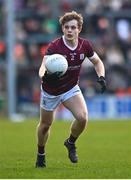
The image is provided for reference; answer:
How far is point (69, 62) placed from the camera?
13211mm

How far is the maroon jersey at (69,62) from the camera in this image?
13160 mm

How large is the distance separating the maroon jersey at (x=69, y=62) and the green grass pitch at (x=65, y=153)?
1.29m

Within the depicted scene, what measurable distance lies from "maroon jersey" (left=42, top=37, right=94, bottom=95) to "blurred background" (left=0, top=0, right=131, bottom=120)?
1879cm

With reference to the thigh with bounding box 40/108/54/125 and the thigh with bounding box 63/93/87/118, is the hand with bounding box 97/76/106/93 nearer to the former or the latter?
the thigh with bounding box 63/93/87/118

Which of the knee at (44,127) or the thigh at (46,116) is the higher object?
the thigh at (46,116)

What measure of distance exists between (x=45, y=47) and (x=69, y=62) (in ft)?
70.5

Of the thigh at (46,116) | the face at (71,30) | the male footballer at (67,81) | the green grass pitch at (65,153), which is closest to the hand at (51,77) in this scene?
the male footballer at (67,81)

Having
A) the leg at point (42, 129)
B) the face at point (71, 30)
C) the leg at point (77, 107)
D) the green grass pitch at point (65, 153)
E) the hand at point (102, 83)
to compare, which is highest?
the face at point (71, 30)

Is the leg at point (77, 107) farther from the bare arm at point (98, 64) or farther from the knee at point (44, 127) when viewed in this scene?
the bare arm at point (98, 64)

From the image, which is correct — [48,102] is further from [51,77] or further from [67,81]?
[51,77]

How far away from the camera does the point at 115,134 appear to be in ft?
77.9

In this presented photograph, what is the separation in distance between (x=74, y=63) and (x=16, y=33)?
860 inches

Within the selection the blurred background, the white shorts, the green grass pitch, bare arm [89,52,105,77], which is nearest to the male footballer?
the white shorts

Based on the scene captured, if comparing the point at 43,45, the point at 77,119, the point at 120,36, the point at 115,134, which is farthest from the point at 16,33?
the point at 77,119
